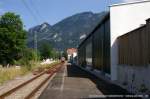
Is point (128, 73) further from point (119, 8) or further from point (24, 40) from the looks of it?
point (24, 40)

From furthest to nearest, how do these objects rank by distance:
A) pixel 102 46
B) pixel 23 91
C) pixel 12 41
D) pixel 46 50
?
pixel 46 50, pixel 12 41, pixel 102 46, pixel 23 91

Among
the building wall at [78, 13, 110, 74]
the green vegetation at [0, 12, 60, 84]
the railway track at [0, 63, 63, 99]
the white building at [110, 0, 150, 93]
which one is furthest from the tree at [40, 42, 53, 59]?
the railway track at [0, 63, 63, 99]

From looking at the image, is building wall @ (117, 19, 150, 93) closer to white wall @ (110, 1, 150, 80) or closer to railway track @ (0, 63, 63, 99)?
white wall @ (110, 1, 150, 80)

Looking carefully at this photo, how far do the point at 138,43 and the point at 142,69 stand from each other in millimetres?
2269

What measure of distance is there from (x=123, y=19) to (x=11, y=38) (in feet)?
110

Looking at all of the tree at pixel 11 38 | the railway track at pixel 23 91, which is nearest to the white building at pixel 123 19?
the railway track at pixel 23 91

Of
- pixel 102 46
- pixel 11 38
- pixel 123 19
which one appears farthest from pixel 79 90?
pixel 11 38

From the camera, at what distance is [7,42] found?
67625 millimetres

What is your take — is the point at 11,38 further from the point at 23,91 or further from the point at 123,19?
the point at 23,91

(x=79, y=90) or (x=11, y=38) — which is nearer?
(x=79, y=90)

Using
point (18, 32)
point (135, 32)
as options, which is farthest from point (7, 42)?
point (135, 32)

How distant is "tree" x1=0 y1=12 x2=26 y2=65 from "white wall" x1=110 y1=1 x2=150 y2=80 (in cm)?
3229

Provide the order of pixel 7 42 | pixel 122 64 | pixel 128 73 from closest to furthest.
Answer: pixel 128 73 < pixel 122 64 < pixel 7 42

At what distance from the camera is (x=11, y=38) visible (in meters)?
66.9
